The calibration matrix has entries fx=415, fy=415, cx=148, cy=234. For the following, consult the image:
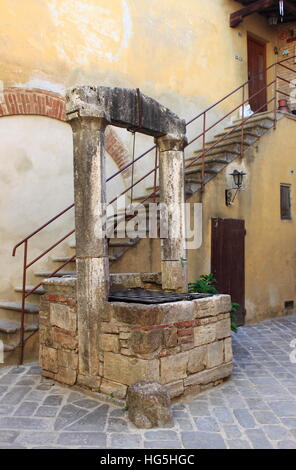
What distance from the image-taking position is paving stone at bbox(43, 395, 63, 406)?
12.6 feet

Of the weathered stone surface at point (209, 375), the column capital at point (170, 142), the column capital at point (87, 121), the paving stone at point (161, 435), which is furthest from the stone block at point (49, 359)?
the column capital at point (170, 142)

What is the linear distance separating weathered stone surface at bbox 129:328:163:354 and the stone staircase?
1881mm

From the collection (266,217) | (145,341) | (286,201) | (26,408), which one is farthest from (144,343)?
(286,201)

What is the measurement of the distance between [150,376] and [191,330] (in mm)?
658

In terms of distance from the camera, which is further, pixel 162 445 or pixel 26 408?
pixel 26 408

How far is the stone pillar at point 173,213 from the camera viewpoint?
492cm

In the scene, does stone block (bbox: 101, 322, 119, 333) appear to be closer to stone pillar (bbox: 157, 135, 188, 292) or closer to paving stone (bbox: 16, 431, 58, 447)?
paving stone (bbox: 16, 431, 58, 447)

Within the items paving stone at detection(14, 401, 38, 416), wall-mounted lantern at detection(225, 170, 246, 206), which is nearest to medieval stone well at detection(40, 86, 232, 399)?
paving stone at detection(14, 401, 38, 416)

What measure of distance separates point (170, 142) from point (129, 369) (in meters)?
2.60

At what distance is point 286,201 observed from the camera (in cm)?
859

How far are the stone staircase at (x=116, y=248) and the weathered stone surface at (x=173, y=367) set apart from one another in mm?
1992

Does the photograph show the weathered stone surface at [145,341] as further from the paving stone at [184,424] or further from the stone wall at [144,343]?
the paving stone at [184,424]

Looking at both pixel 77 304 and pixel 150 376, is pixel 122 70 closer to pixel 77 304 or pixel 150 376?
pixel 77 304

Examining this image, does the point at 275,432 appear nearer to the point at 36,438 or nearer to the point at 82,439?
the point at 82,439
